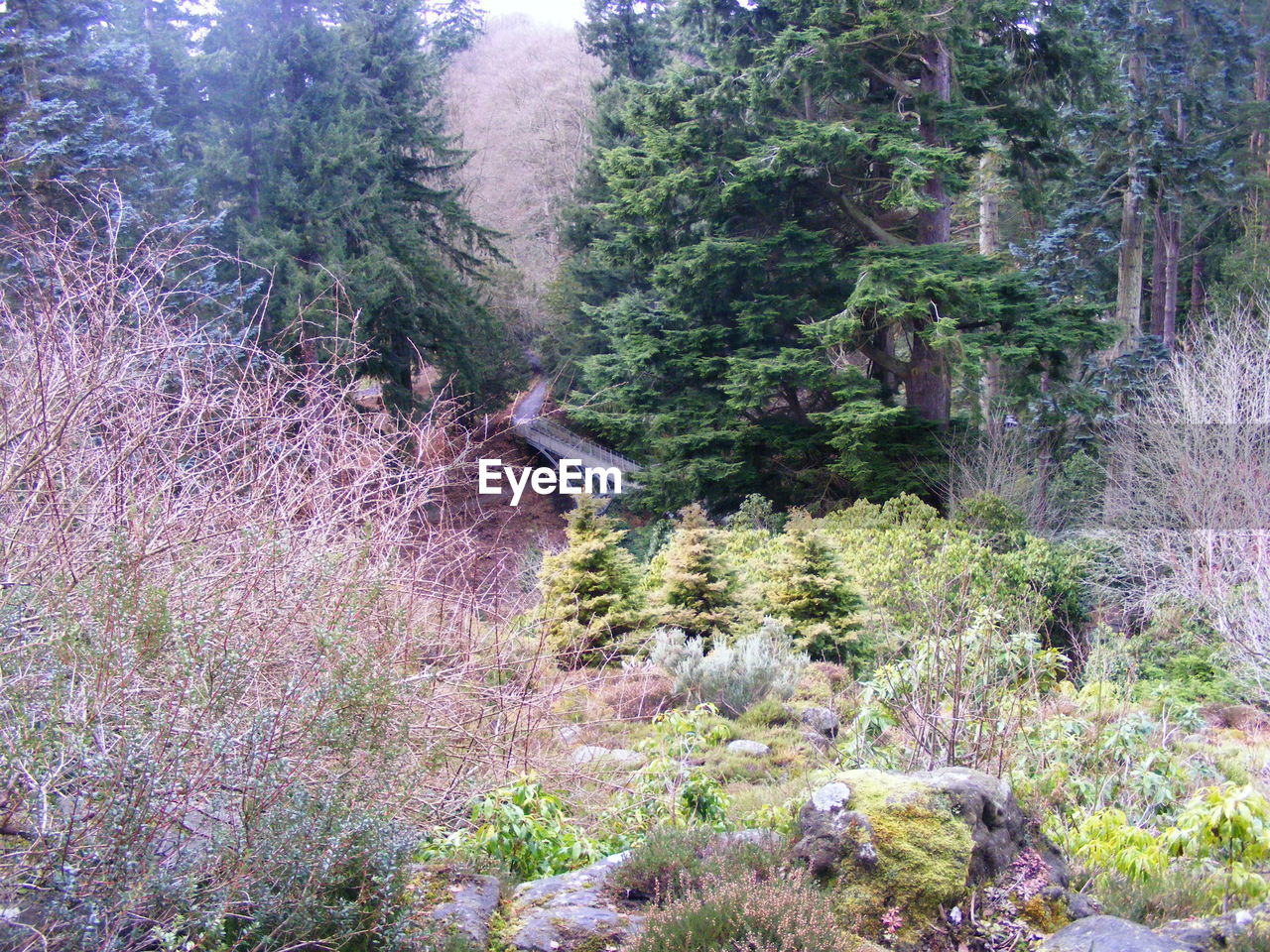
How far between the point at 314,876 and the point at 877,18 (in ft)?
48.0

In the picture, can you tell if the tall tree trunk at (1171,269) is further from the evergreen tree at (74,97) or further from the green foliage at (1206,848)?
the evergreen tree at (74,97)

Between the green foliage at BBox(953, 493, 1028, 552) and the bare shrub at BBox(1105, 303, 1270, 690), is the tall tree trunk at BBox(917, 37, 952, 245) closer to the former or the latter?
the bare shrub at BBox(1105, 303, 1270, 690)

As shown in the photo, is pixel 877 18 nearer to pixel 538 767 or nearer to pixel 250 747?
pixel 538 767

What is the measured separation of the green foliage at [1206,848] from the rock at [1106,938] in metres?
0.38

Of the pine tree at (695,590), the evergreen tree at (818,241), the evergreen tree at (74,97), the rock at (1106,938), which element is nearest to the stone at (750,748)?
the pine tree at (695,590)

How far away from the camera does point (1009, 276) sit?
1464 centimetres

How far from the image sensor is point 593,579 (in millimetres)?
9789

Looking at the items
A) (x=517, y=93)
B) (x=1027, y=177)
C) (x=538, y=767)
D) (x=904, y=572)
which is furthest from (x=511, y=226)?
(x=538, y=767)

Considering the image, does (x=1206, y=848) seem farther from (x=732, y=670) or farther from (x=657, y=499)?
(x=657, y=499)

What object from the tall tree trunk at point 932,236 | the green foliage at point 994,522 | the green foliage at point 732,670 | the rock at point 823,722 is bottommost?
the rock at point 823,722

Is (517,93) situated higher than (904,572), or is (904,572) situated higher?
(517,93)

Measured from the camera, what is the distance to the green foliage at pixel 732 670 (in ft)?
25.8

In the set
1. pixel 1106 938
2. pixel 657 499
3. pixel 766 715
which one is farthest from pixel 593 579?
pixel 657 499

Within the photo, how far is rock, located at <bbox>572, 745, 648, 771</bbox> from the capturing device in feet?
18.0
